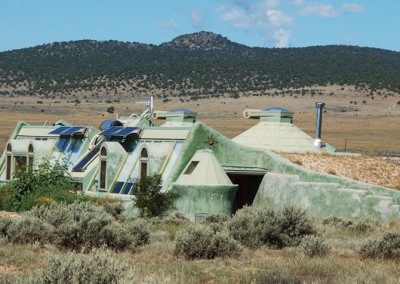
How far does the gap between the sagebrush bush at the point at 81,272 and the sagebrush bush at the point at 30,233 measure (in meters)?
6.54

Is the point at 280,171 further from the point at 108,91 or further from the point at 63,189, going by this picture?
the point at 108,91

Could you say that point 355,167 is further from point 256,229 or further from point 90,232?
point 90,232

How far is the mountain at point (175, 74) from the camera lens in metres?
124

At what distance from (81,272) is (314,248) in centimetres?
710

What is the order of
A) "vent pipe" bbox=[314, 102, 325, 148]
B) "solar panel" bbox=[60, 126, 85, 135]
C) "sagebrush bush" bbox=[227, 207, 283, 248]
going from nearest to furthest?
"sagebrush bush" bbox=[227, 207, 283, 248] < "solar panel" bbox=[60, 126, 85, 135] < "vent pipe" bbox=[314, 102, 325, 148]

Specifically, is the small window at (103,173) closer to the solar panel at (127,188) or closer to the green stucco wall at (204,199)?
the solar panel at (127,188)

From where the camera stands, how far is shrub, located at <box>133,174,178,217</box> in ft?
74.3

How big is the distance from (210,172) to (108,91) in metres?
102

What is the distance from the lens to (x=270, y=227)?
15.8 meters

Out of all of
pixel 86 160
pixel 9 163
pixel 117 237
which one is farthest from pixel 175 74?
pixel 117 237

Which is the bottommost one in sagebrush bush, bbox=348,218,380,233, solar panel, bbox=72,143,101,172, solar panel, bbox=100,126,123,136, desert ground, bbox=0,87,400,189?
desert ground, bbox=0,87,400,189

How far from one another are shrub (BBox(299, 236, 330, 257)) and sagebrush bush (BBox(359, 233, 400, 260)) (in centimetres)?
73

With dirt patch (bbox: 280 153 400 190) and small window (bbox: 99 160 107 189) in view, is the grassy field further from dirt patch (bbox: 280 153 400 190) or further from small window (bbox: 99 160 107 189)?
dirt patch (bbox: 280 153 400 190)

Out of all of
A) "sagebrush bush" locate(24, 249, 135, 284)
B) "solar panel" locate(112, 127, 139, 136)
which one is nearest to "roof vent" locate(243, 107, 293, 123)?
"solar panel" locate(112, 127, 139, 136)
